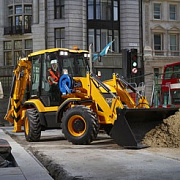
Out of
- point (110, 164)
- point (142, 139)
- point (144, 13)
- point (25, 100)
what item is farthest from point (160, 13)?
point (110, 164)

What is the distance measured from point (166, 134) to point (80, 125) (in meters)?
2.61

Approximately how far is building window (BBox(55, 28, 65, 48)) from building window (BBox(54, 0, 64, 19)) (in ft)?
4.11

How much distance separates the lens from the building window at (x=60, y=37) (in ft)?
120

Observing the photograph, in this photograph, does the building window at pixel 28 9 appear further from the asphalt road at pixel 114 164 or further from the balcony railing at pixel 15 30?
the asphalt road at pixel 114 164

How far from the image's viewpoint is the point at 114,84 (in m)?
12.8

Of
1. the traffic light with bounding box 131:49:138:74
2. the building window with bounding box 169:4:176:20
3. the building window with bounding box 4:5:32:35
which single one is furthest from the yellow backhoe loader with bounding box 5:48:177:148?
the building window with bounding box 169:4:176:20

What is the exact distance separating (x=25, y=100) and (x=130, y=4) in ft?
82.8

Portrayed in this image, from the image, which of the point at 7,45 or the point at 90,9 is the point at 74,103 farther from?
the point at 7,45

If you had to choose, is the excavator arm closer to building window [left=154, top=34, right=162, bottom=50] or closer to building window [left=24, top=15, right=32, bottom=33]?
building window [left=24, top=15, right=32, bottom=33]

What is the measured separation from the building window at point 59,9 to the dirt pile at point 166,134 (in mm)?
27279

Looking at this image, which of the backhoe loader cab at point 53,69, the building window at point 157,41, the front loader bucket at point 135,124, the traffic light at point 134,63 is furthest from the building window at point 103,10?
the front loader bucket at point 135,124

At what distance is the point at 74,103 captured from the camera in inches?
488

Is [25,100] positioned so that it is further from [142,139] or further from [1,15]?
[1,15]

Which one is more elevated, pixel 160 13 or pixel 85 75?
pixel 160 13
